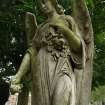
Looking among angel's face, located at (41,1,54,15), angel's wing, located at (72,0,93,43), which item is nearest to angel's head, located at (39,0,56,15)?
angel's face, located at (41,1,54,15)

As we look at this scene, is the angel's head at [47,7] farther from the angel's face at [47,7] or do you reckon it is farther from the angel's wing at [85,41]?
the angel's wing at [85,41]

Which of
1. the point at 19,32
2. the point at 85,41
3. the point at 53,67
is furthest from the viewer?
the point at 19,32

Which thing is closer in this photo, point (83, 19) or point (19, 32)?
point (83, 19)

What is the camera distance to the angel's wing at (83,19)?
Answer: 697 centimetres

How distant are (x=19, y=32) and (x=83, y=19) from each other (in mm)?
11512

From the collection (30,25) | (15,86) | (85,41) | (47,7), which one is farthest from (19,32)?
(15,86)

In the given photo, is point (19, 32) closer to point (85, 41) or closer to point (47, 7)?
point (47, 7)

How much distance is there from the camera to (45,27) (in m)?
6.88

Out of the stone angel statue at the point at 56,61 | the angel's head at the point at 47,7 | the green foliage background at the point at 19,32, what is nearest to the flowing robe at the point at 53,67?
the stone angel statue at the point at 56,61

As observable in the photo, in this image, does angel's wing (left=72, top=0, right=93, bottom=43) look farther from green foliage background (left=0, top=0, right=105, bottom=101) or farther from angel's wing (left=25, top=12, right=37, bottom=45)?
green foliage background (left=0, top=0, right=105, bottom=101)

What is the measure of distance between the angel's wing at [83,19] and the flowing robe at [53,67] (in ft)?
1.18

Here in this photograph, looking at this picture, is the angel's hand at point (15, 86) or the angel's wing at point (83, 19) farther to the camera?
the angel's wing at point (83, 19)

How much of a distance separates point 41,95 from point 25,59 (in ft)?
2.12

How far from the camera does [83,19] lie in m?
7.02
